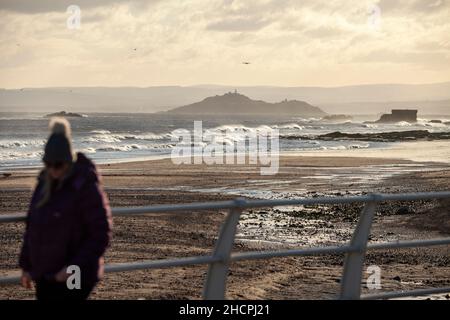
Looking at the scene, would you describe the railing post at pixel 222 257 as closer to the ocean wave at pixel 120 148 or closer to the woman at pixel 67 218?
the woman at pixel 67 218

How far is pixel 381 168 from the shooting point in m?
40.3

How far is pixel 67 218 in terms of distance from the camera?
4.83 meters

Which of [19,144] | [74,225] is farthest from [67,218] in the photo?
[19,144]

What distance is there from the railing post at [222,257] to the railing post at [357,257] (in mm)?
1114

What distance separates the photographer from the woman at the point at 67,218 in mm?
4805

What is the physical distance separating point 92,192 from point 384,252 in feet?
34.6

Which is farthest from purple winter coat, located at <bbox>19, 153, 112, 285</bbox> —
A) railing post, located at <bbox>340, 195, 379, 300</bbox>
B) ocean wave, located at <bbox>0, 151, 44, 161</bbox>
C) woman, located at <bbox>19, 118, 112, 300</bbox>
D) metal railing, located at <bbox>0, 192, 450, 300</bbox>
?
ocean wave, located at <bbox>0, 151, 44, 161</bbox>

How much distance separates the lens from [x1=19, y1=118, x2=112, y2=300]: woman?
480 cm

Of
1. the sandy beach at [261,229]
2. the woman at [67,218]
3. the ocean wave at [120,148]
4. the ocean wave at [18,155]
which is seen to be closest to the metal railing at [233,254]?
the woman at [67,218]

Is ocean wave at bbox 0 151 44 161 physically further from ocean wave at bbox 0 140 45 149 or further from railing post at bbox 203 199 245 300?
railing post at bbox 203 199 245 300

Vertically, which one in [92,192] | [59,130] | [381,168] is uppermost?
[59,130]

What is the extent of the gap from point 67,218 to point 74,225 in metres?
0.06

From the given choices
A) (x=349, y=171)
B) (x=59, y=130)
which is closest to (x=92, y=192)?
(x=59, y=130)
